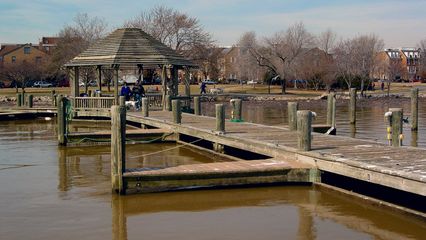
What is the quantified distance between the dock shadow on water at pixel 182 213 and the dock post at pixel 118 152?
0.27 metres

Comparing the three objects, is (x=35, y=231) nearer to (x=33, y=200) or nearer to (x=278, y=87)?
(x=33, y=200)

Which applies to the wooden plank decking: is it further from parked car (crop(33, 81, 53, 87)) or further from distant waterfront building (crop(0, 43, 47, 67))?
distant waterfront building (crop(0, 43, 47, 67))

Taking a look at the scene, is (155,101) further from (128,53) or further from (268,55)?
(268,55)

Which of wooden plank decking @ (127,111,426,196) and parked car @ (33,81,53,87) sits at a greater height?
parked car @ (33,81,53,87)

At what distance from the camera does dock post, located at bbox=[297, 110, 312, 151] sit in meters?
13.6

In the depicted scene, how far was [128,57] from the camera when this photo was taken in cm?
3194

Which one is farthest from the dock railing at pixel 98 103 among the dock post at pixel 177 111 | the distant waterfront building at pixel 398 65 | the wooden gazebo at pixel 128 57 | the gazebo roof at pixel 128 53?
the distant waterfront building at pixel 398 65

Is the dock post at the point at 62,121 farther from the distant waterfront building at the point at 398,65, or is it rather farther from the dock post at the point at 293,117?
the distant waterfront building at the point at 398,65

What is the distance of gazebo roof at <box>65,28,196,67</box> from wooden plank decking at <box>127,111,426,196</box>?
12403mm

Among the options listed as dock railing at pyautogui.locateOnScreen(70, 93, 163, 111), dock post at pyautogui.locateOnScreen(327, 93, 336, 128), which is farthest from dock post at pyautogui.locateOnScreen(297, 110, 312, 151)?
dock railing at pyautogui.locateOnScreen(70, 93, 163, 111)

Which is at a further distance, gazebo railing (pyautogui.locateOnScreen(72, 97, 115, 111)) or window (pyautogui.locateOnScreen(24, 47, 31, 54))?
window (pyautogui.locateOnScreen(24, 47, 31, 54))

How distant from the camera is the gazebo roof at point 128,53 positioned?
3194 cm

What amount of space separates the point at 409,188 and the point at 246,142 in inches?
258

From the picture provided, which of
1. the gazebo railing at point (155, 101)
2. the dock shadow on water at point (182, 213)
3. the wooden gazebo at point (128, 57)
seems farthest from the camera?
the gazebo railing at point (155, 101)
